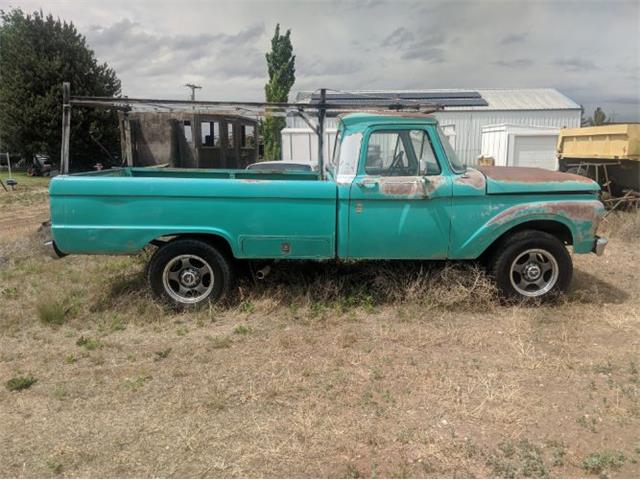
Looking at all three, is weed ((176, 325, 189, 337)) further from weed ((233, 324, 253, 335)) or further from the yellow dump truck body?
the yellow dump truck body

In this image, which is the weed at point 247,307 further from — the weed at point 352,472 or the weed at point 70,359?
the weed at point 352,472

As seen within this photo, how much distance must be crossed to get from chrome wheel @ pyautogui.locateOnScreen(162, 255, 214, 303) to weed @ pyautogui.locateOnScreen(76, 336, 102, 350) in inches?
34.9

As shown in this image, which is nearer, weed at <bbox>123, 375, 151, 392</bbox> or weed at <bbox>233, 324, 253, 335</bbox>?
weed at <bbox>123, 375, 151, 392</bbox>

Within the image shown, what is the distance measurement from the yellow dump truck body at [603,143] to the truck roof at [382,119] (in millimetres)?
6763

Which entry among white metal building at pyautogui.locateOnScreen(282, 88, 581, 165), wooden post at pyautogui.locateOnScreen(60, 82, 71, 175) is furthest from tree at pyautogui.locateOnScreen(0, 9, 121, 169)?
wooden post at pyautogui.locateOnScreen(60, 82, 71, 175)

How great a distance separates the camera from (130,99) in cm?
547

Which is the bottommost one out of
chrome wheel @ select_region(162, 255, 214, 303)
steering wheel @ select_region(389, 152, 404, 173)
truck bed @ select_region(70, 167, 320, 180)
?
chrome wheel @ select_region(162, 255, 214, 303)

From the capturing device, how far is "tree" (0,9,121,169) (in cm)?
2325

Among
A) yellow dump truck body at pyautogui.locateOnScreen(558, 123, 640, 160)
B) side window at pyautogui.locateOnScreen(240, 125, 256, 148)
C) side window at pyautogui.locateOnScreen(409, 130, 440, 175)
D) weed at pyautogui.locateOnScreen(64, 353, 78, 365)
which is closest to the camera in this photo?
weed at pyautogui.locateOnScreen(64, 353, 78, 365)

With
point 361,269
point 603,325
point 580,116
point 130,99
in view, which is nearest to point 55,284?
point 130,99

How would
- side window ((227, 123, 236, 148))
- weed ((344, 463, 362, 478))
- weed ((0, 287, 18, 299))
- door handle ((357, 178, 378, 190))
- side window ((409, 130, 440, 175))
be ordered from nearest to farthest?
weed ((344, 463, 362, 478)) < door handle ((357, 178, 378, 190)) < side window ((409, 130, 440, 175)) < weed ((0, 287, 18, 299)) < side window ((227, 123, 236, 148))

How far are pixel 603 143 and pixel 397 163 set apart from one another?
7.67 m

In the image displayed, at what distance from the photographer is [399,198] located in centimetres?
502

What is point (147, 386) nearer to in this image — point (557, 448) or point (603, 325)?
point (557, 448)
